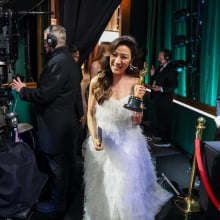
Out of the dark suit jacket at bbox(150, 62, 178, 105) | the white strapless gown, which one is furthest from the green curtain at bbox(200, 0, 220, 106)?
the white strapless gown

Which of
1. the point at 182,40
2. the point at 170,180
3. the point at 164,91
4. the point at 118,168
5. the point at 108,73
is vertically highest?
the point at 182,40

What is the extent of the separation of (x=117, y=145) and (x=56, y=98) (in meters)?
0.62

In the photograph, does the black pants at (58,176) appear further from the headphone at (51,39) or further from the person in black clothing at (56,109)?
the headphone at (51,39)

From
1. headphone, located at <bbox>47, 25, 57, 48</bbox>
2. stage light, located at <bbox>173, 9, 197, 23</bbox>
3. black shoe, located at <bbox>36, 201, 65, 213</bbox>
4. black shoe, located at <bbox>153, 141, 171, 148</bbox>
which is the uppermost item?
stage light, located at <bbox>173, 9, 197, 23</bbox>

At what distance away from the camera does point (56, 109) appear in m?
2.29

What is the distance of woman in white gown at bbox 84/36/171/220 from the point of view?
195 cm

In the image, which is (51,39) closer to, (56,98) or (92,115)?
(56,98)

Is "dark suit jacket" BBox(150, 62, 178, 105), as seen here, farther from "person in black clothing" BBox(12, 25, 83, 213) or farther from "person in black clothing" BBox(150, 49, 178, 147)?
"person in black clothing" BBox(12, 25, 83, 213)

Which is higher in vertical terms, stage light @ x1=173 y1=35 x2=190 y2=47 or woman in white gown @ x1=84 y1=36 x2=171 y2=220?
stage light @ x1=173 y1=35 x2=190 y2=47

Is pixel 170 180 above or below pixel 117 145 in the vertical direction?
below

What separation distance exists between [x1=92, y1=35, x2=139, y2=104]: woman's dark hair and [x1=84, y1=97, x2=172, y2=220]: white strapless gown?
6 cm

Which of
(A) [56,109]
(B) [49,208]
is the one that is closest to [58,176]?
(B) [49,208]

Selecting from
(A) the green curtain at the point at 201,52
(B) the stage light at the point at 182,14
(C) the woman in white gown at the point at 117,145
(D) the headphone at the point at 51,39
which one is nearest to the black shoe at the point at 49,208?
(C) the woman in white gown at the point at 117,145

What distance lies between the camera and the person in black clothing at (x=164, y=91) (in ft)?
13.5
